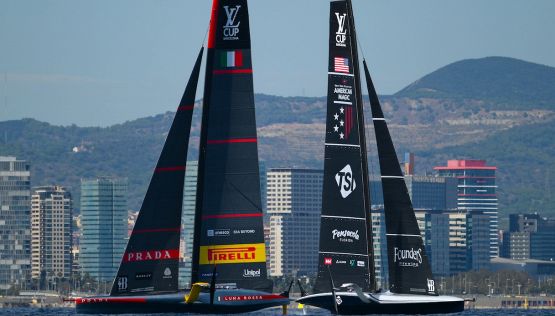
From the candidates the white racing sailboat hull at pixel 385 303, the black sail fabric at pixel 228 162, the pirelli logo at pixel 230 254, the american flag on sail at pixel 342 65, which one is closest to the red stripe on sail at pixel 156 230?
the black sail fabric at pixel 228 162

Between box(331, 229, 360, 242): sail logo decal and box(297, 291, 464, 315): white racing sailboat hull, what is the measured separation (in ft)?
8.21

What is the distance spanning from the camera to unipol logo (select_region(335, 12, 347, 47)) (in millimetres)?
72938

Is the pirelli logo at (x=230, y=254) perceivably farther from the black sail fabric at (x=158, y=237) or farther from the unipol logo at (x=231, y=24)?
the unipol logo at (x=231, y=24)

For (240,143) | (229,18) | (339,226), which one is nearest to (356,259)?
(339,226)

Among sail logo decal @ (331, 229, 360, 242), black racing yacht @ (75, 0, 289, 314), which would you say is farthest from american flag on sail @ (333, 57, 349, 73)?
sail logo decal @ (331, 229, 360, 242)

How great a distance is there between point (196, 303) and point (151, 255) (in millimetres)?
4005

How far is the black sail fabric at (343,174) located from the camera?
7256 cm

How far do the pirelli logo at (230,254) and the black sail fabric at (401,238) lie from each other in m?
5.87

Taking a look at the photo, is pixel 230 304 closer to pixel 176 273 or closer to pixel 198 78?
pixel 176 273

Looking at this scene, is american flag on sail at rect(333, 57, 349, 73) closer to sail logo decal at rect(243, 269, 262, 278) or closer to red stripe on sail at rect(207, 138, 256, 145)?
red stripe on sail at rect(207, 138, 256, 145)

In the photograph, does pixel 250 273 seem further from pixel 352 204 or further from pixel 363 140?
pixel 363 140

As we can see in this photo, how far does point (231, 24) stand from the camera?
237 ft

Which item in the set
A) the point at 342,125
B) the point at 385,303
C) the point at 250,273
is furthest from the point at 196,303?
the point at 342,125

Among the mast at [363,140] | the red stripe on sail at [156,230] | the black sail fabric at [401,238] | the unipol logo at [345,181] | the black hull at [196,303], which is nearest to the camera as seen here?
the black hull at [196,303]
